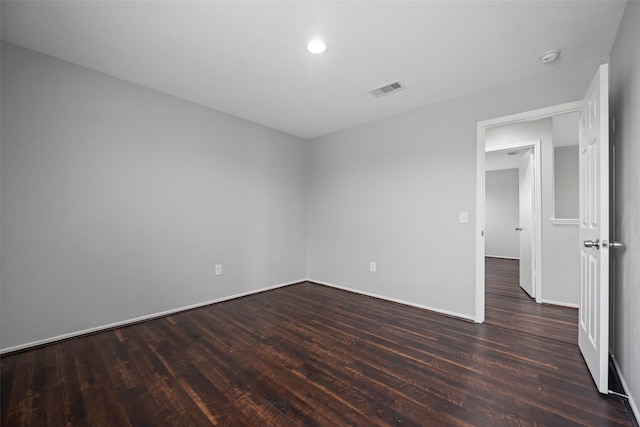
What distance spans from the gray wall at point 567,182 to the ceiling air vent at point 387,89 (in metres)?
4.13

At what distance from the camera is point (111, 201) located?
2.55 meters

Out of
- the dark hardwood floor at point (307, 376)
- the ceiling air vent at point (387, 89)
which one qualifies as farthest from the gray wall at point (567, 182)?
the ceiling air vent at point (387, 89)

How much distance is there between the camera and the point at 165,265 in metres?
2.91

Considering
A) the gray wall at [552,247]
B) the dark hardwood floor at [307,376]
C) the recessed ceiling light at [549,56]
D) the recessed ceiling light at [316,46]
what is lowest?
the dark hardwood floor at [307,376]

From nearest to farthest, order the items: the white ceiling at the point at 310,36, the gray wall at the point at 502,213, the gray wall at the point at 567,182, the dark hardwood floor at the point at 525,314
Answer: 1. the white ceiling at the point at 310,36
2. the dark hardwood floor at the point at 525,314
3. the gray wall at the point at 567,182
4. the gray wall at the point at 502,213

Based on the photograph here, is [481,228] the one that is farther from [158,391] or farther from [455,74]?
[158,391]

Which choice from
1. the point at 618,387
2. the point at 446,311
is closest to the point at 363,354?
the point at 446,311

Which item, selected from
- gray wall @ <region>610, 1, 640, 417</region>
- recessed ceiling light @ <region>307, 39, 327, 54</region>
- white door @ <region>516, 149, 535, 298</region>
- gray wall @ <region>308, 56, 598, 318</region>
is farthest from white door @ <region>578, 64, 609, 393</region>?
recessed ceiling light @ <region>307, 39, 327, 54</region>

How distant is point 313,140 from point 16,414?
418 cm

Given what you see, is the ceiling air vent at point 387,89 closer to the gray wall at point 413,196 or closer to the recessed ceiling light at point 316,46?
the gray wall at point 413,196

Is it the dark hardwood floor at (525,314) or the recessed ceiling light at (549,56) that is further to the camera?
the dark hardwood floor at (525,314)

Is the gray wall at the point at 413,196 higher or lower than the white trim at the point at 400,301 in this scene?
higher

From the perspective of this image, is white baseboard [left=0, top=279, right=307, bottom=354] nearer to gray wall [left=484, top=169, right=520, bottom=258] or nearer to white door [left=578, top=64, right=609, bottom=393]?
white door [left=578, top=64, right=609, bottom=393]

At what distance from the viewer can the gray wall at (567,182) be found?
4.96 meters
